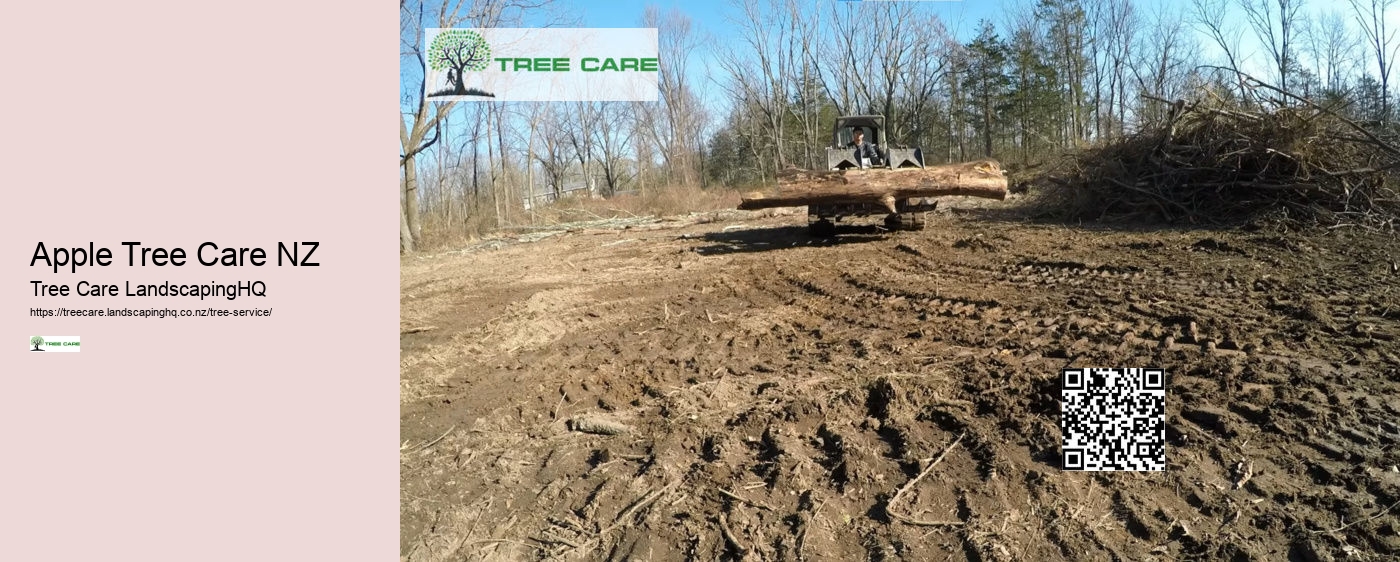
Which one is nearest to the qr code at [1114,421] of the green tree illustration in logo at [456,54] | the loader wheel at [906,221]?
the loader wheel at [906,221]

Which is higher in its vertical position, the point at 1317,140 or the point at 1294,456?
the point at 1317,140

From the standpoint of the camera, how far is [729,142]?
48.7m

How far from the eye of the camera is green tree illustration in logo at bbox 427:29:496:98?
1688cm

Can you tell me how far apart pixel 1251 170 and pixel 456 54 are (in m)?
15.1

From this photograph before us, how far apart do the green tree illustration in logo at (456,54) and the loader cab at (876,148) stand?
28.6 feet

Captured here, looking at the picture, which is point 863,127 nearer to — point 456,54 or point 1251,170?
point 1251,170

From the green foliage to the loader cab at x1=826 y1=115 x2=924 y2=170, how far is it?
872cm

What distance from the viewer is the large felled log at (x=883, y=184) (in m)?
10.3

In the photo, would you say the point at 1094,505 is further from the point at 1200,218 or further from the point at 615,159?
the point at 615,159

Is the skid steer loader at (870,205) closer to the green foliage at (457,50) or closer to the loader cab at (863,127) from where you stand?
the loader cab at (863,127)

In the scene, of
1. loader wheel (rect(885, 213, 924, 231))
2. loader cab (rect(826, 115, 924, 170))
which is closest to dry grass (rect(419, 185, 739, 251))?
loader cab (rect(826, 115, 924, 170))

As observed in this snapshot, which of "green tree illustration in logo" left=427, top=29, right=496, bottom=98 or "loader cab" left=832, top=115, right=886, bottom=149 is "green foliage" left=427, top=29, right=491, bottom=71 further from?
"loader cab" left=832, top=115, right=886, bottom=149

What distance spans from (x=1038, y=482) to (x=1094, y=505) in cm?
23

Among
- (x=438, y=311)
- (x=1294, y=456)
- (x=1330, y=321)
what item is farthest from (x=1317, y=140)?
(x=438, y=311)
